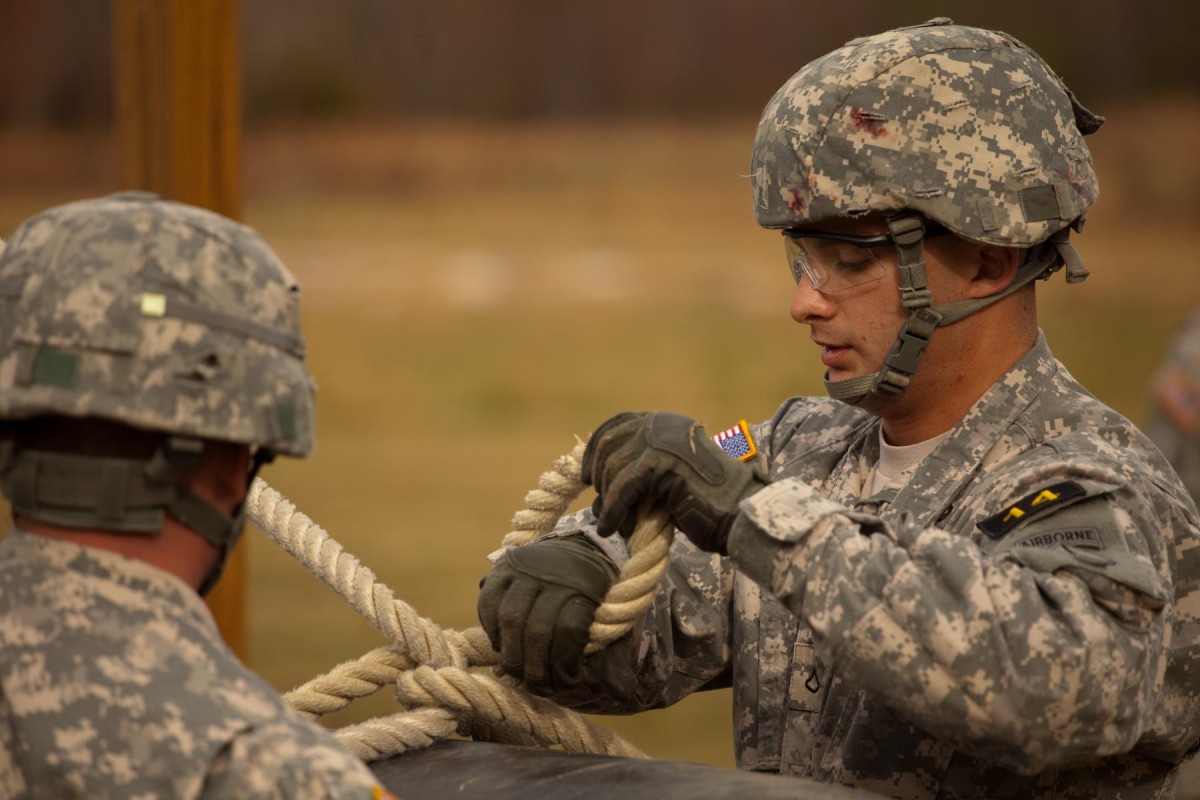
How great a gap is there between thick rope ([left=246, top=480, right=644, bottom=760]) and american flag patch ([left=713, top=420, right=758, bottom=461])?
18.5 inches

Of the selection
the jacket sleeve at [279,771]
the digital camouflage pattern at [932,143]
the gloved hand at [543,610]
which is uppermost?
the digital camouflage pattern at [932,143]

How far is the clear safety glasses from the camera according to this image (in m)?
1.96

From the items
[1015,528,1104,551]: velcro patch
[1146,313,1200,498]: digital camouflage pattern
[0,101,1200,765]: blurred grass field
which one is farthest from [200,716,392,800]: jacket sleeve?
[0,101,1200,765]: blurred grass field

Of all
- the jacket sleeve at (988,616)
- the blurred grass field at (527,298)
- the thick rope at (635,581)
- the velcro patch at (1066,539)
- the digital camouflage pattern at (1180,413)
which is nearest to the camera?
the jacket sleeve at (988,616)

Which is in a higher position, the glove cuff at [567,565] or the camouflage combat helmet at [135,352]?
the camouflage combat helmet at [135,352]

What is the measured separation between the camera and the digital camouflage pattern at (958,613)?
154 cm

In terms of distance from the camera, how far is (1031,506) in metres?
1.72

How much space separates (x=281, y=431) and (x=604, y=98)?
4672mm

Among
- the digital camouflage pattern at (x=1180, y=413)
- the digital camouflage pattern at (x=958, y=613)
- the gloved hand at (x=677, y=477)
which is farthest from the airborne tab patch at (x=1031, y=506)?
the digital camouflage pattern at (x=1180, y=413)

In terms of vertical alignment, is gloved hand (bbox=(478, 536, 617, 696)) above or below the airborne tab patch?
below

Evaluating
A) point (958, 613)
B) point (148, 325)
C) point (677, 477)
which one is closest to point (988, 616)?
point (958, 613)

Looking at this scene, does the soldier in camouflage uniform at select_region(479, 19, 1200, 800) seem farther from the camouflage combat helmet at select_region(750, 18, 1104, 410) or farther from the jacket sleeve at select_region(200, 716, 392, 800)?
the jacket sleeve at select_region(200, 716, 392, 800)

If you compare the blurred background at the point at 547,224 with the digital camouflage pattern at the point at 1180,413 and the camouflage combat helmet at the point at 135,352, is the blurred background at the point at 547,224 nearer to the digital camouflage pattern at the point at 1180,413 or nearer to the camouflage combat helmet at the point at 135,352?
the digital camouflage pattern at the point at 1180,413

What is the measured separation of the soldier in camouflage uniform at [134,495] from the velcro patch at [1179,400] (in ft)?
12.3
